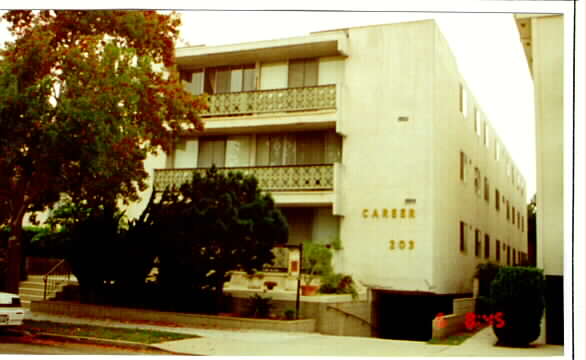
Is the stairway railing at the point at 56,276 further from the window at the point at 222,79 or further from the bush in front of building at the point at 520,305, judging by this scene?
→ the bush in front of building at the point at 520,305

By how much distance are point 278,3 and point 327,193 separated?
8707 mm

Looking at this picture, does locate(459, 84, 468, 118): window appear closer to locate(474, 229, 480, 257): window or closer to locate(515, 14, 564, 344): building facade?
locate(474, 229, 480, 257): window

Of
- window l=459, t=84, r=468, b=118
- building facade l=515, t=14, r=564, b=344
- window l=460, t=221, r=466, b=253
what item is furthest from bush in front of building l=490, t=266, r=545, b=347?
window l=459, t=84, r=468, b=118

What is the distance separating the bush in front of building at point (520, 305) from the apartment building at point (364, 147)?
499cm

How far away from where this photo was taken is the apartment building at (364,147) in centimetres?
1928

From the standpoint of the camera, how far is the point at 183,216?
16609mm

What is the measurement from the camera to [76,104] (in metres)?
14.2

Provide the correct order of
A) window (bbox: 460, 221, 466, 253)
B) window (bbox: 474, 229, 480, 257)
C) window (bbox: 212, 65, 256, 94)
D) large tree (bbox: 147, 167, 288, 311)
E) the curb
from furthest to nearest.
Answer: window (bbox: 474, 229, 480, 257), window (bbox: 212, 65, 256, 94), window (bbox: 460, 221, 466, 253), large tree (bbox: 147, 167, 288, 311), the curb

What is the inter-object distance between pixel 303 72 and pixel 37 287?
35.6 feet

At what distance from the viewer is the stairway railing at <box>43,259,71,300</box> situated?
18.8 meters

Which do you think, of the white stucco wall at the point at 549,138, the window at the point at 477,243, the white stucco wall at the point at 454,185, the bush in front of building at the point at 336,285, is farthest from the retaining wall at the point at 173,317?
the window at the point at 477,243

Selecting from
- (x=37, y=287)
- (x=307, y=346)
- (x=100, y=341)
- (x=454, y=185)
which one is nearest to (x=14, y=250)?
(x=37, y=287)

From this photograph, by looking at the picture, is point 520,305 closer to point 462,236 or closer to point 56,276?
point 462,236

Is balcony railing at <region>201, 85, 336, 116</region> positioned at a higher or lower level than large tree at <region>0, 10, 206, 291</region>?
higher
